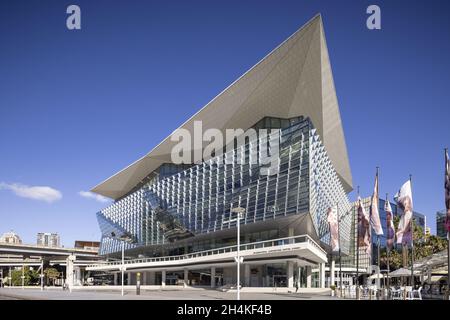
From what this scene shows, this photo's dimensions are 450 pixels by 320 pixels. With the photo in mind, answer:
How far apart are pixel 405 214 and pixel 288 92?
107 ft

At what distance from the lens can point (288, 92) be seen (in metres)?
61.7

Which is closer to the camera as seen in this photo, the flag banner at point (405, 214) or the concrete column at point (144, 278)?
the flag banner at point (405, 214)

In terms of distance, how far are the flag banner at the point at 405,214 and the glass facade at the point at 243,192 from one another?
20316mm

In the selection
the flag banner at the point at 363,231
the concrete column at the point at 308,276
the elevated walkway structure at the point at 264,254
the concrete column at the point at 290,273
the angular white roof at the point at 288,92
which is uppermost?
the angular white roof at the point at 288,92

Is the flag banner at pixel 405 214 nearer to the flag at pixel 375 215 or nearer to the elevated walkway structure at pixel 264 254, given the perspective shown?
the flag at pixel 375 215

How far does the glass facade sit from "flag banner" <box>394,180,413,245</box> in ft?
66.7

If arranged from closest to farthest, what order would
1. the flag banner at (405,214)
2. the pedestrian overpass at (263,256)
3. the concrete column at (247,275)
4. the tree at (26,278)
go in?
the flag banner at (405,214) → the pedestrian overpass at (263,256) → the concrete column at (247,275) → the tree at (26,278)

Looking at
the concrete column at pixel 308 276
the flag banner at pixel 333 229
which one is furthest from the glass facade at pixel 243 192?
the flag banner at pixel 333 229

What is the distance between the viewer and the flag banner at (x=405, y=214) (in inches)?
1258

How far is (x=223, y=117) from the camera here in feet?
221

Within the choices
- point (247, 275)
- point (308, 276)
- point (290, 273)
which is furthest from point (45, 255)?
point (290, 273)

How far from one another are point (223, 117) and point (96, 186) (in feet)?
181

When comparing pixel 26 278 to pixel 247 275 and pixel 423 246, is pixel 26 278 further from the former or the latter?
pixel 423 246

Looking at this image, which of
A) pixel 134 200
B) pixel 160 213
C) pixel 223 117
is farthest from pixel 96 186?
pixel 223 117
